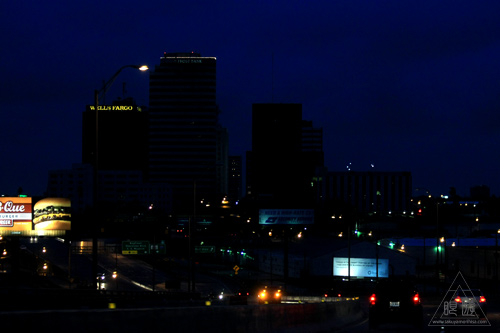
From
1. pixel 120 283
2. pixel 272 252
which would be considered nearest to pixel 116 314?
pixel 120 283

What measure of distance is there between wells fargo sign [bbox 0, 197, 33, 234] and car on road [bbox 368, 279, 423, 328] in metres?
47.5

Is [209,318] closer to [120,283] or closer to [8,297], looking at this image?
[8,297]

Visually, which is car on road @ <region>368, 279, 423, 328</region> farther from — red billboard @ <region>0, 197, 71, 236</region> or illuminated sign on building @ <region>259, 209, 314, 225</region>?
illuminated sign on building @ <region>259, 209, 314, 225</region>

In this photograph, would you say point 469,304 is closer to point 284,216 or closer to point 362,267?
point 362,267

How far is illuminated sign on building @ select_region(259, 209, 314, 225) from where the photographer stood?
10369 centimetres

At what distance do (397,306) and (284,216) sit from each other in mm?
80134

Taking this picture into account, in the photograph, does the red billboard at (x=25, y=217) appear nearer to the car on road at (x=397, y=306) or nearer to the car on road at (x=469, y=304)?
the car on road at (x=469, y=304)

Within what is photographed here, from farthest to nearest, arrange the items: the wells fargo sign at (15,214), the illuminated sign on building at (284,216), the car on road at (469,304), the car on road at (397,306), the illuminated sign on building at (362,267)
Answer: the illuminated sign on building at (284,216), the illuminated sign on building at (362,267), the wells fargo sign at (15,214), the car on road at (469,304), the car on road at (397,306)

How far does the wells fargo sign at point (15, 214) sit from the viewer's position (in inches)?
2562

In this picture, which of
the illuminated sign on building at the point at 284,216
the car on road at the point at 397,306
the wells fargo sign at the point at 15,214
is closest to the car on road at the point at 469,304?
the car on road at the point at 397,306

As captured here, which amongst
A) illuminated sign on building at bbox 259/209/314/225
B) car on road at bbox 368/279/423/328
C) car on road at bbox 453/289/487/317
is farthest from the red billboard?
car on road at bbox 368/279/423/328

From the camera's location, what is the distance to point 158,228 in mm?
160125

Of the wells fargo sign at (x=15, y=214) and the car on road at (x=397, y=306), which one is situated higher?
the wells fargo sign at (x=15, y=214)

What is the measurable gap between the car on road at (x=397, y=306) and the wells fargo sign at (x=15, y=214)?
1869 inches
